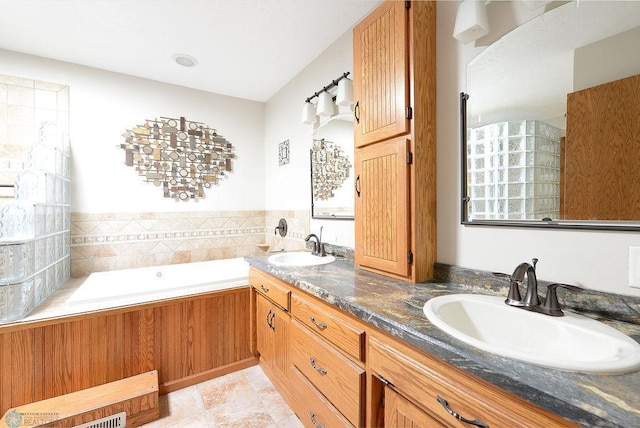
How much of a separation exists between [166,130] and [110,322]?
6.25 ft

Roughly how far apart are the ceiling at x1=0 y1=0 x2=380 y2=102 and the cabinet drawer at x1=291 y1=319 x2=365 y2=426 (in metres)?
2.02

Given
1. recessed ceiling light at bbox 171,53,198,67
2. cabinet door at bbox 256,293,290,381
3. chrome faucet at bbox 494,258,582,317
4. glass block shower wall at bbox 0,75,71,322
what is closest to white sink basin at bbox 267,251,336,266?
cabinet door at bbox 256,293,290,381

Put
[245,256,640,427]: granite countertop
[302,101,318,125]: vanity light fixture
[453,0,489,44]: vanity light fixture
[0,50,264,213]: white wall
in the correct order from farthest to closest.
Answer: [0,50,264,213]: white wall < [302,101,318,125]: vanity light fixture < [453,0,489,44]: vanity light fixture < [245,256,640,427]: granite countertop

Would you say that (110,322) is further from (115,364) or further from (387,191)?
(387,191)

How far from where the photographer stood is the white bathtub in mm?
1881

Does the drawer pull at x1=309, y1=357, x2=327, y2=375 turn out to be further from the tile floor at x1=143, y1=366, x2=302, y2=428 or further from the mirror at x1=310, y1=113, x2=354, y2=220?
the mirror at x1=310, y1=113, x2=354, y2=220

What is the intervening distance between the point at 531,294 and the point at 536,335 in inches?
5.3

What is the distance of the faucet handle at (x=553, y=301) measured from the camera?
0.90 m

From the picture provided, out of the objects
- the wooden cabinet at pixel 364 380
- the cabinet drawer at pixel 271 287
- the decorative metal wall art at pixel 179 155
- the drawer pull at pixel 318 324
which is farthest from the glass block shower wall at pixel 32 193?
the drawer pull at pixel 318 324

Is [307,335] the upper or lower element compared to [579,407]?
lower

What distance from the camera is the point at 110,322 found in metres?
1.85

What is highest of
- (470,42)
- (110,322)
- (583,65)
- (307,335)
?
(470,42)

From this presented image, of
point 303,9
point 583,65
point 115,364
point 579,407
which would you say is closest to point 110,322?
point 115,364

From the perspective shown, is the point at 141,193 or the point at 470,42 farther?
the point at 141,193
